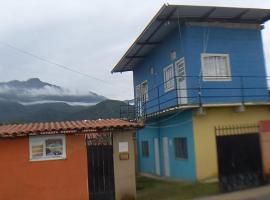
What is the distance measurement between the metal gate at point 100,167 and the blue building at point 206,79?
3942 mm

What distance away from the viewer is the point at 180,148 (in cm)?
1908

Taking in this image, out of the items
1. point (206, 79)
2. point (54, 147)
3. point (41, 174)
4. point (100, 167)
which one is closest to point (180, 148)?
point (206, 79)

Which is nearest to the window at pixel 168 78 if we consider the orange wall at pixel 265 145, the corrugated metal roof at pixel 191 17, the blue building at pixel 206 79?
the blue building at pixel 206 79

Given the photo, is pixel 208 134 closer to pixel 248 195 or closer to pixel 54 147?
pixel 248 195

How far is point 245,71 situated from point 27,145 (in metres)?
10.2

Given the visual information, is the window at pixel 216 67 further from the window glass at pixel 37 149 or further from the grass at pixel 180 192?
the window glass at pixel 37 149

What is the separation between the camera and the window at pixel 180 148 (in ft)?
60.4

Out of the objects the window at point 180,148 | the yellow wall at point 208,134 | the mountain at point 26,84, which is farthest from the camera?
the mountain at point 26,84

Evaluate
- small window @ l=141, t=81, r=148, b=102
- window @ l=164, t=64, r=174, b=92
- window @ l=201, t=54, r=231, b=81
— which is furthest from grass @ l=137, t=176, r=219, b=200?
small window @ l=141, t=81, r=148, b=102

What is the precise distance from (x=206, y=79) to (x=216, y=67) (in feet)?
2.55

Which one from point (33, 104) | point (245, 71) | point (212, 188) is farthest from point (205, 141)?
point (33, 104)

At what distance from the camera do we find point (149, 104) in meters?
23.5

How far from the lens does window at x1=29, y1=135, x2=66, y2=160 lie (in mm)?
14297

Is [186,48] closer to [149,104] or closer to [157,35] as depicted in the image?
[157,35]
